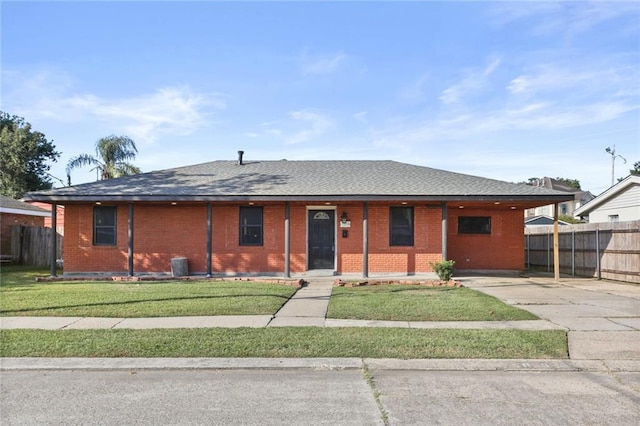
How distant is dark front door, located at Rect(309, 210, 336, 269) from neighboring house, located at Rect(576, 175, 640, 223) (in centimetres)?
1363

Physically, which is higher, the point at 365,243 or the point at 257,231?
the point at 257,231

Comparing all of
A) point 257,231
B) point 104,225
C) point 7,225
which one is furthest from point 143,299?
point 7,225

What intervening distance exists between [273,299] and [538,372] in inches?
247

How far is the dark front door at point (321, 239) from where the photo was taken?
17734 mm

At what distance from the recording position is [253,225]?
58.3 ft

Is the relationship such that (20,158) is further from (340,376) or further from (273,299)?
(340,376)

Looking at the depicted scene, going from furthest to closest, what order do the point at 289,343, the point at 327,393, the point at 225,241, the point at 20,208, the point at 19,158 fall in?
1. the point at 19,158
2. the point at 20,208
3. the point at 225,241
4. the point at 289,343
5. the point at 327,393

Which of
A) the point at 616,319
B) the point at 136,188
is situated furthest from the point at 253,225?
the point at 616,319

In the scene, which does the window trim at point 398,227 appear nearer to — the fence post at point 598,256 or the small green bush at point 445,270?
the small green bush at point 445,270

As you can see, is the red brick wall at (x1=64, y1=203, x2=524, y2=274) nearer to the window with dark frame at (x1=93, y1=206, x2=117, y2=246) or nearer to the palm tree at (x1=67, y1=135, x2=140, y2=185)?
the window with dark frame at (x1=93, y1=206, x2=117, y2=246)

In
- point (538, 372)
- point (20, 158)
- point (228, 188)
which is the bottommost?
point (538, 372)

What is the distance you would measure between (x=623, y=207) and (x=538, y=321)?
17248mm

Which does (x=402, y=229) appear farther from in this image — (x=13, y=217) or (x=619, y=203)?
(x=13, y=217)

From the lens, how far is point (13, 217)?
24766mm
